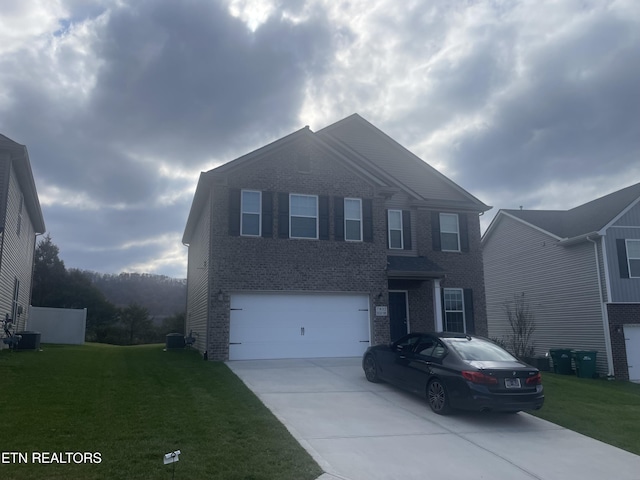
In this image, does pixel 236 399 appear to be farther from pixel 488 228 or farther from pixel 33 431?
pixel 488 228

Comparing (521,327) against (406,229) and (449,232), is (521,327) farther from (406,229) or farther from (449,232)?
(406,229)

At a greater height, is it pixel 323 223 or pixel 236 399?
pixel 323 223

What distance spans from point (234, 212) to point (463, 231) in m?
10.3

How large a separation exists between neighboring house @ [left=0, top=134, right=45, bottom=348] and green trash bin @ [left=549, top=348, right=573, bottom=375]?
1999 centimetres

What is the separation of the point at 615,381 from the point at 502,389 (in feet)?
42.2

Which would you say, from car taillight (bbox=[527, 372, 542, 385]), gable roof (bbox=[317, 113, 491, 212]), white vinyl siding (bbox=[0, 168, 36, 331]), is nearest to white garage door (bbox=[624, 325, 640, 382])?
gable roof (bbox=[317, 113, 491, 212])

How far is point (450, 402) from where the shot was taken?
9.07 m

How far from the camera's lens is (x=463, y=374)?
8.88 metres

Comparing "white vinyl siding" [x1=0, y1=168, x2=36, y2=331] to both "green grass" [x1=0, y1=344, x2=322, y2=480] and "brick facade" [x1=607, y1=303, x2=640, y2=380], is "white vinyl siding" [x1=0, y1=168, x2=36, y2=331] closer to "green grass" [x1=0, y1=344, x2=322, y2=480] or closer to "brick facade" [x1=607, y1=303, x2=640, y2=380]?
"green grass" [x1=0, y1=344, x2=322, y2=480]

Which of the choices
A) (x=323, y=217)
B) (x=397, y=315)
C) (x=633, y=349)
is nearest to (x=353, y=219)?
(x=323, y=217)

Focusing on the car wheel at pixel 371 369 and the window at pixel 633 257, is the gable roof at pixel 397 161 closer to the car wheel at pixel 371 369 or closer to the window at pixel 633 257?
the window at pixel 633 257

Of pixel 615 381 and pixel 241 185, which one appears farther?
pixel 615 381

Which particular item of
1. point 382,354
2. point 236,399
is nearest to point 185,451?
point 236,399

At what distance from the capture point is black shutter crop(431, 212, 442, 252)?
20812 mm
